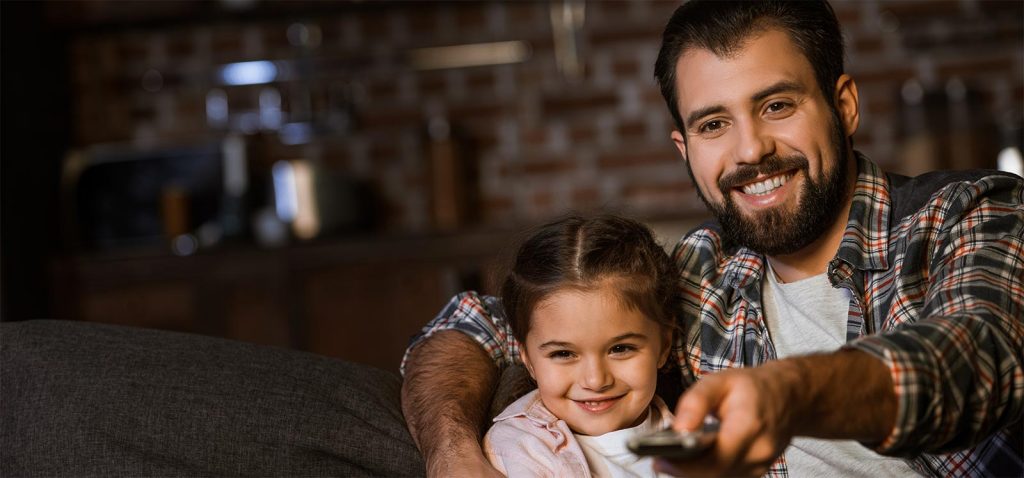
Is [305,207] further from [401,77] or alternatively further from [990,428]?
[990,428]

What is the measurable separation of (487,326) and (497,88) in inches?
105

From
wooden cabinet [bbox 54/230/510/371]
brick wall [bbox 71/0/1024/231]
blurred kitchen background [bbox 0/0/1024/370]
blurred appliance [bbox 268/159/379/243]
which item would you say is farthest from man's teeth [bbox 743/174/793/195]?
blurred appliance [bbox 268/159/379/243]

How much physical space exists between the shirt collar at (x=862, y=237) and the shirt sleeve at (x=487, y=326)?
0.36m

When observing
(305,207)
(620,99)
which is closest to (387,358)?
(305,207)

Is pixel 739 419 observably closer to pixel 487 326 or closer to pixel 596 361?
pixel 596 361

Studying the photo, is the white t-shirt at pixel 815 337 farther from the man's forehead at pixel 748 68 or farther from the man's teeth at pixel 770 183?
the man's forehead at pixel 748 68

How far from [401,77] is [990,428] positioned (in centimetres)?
342

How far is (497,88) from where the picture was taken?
4266 millimetres

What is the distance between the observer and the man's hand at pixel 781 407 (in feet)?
2.72

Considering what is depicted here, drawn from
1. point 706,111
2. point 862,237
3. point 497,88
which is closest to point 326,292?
point 497,88

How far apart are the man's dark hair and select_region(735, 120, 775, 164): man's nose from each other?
0.38 ft

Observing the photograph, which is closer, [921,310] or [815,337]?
[921,310]

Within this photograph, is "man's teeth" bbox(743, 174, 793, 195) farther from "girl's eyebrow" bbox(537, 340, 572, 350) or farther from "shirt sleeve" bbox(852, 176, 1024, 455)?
"girl's eyebrow" bbox(537, 340, 572, 350)

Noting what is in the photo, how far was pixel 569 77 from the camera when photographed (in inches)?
165
